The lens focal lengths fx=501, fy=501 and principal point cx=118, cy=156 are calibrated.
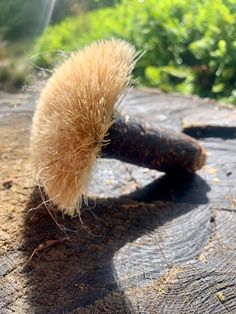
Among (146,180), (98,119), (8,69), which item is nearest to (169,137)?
(146,180)

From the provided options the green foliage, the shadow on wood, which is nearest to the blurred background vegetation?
the green foliage

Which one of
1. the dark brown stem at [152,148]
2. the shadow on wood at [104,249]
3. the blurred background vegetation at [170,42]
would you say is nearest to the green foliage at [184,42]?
the blurred background vegetation at [170,42]

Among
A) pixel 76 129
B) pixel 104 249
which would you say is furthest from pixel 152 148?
Answer: pixel 104 249

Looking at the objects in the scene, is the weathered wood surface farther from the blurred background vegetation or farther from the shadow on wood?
the blurred background vegetation

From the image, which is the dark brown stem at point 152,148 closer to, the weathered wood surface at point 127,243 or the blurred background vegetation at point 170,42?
the weathered wood surface at point 127,243

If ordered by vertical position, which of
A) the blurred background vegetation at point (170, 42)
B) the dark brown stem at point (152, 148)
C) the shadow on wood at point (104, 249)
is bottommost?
the blurred background vegetation at point (170, 42)

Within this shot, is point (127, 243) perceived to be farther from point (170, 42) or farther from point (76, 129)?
point (170, 42)
